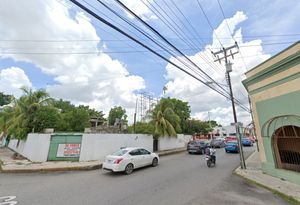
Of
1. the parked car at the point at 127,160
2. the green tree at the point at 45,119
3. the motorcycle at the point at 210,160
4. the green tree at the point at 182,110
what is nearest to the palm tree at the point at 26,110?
the green tree at the point at 45,119

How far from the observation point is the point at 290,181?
27.1ft

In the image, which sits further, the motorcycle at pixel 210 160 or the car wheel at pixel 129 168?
the motorcycle at pixel 210 160

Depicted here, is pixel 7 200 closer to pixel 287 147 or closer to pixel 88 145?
pixel 88 145

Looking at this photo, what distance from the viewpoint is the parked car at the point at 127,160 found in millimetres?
10359

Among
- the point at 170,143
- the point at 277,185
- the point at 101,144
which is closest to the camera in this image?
the point at 277,185

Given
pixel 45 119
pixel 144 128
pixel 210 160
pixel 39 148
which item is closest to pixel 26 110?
pixel 45 119

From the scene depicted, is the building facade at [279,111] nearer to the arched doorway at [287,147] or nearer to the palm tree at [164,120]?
the arched doorway at [287,147]

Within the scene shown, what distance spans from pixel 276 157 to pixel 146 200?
23.9 feet

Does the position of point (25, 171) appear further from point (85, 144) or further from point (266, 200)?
point (266, 200)

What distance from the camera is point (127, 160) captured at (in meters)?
10.8

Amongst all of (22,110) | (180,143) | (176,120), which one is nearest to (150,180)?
(22,110)

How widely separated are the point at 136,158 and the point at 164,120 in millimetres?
12339

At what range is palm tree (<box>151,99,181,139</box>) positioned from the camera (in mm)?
23391

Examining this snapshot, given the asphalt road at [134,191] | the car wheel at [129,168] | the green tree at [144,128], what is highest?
the green tree at [144,128]
